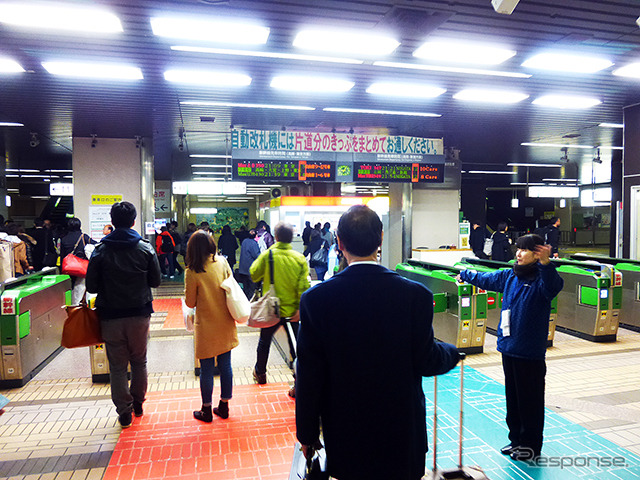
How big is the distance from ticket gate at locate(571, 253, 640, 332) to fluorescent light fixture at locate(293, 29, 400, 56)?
5312 mm

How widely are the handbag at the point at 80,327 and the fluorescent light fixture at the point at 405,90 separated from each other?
4696 mm

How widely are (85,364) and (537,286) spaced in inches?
Result: 208

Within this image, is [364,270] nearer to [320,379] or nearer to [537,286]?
[320,379]

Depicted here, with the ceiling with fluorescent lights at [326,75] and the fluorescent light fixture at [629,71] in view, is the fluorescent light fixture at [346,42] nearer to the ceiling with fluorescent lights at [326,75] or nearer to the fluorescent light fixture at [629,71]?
the ceiling with fluorescent lights at [326,75]

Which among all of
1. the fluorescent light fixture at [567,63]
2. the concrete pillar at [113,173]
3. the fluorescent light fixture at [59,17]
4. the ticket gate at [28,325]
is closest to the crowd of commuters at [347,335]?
the ticket gate at [28,325]

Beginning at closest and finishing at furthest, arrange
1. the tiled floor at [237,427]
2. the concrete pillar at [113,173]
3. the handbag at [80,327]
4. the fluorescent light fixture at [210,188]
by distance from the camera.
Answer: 1. the tiled floor at [237,427]
2. the handbag at [80,327]
3. the concrete pillar at [113,173]
4. the fluorescent light fixture at [210,188]

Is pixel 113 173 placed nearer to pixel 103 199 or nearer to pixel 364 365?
pixel 103 199

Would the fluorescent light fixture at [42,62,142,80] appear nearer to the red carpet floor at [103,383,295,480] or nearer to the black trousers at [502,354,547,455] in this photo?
the red carpet floor at [103,383,295,480]

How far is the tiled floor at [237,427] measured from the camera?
318cm

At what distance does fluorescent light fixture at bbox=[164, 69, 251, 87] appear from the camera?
19.7ft

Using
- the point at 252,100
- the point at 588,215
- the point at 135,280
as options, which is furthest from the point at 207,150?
the point at 588,215

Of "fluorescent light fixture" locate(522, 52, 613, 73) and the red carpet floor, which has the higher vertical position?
"fluorescent light fixture" locate(522, 52, 613, 73)

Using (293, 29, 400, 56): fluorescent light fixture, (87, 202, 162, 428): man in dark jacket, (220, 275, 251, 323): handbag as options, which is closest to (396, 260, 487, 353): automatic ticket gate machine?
(293, 29, 400, 56): fluorescent light fixture

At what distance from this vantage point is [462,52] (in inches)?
209
